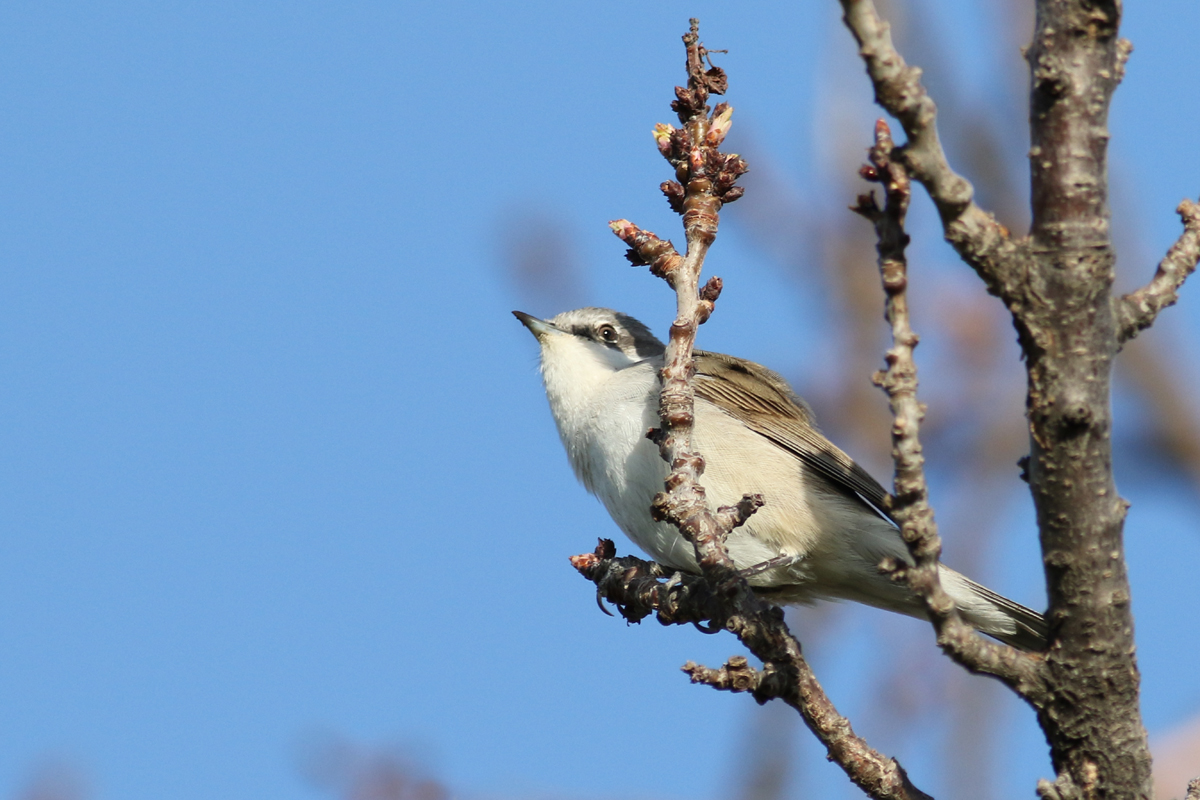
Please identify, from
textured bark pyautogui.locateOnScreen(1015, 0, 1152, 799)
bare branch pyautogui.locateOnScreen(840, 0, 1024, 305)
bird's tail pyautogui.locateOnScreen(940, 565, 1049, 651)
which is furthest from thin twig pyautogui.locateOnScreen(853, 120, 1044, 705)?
bird's tail pyautogui.locateOnScreen(940, 565, 1049, 651)

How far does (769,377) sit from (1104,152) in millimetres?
3579

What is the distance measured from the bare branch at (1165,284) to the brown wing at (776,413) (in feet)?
7.97

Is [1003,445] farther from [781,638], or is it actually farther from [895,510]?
[895,510]

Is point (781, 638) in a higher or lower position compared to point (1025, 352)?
lower

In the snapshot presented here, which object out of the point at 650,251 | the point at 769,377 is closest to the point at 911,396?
the point at 650,251

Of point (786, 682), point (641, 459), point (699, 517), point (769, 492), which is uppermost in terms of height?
point (769, 492)

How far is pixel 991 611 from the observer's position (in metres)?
4.68

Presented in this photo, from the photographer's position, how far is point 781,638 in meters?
3.05

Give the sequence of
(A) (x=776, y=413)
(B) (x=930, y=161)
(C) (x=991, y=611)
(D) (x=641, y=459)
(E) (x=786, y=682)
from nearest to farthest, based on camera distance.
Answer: (B) (x=930, y=161)
(E) (x=786, y=682)
(C) (x=991, y=611)
(D) (x=641, y=459)
(A) (x=776, y=413)

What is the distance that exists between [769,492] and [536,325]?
1866mm

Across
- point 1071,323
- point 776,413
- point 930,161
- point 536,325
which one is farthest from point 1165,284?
point 536,325

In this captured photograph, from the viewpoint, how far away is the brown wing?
526 cm

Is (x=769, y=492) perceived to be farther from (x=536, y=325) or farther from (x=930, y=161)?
(x=930, y=161)

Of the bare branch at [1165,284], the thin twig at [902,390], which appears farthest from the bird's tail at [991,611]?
the thin twig at [902,390]
